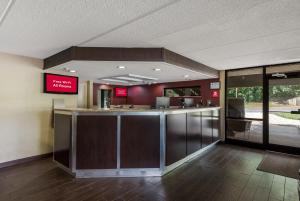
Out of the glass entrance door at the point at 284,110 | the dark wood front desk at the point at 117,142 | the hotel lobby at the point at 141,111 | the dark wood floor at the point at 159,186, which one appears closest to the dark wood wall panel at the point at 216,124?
the hotel lobby at the point at 141,111

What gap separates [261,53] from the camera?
3.66 m

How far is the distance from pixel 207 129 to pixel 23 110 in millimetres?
4695

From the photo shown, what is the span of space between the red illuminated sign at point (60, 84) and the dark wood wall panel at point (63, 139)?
104 centimetres

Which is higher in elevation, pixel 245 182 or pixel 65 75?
pixel 65 75

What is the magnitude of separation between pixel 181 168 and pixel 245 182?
1.19m

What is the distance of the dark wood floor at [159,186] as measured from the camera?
99.0 inches

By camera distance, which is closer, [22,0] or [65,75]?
[22,0]

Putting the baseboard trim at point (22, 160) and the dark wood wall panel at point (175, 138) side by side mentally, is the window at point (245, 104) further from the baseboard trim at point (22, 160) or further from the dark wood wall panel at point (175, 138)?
the baseboard trim at point (22, 160)

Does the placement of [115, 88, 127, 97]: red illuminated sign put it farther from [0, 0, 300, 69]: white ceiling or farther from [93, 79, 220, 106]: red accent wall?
[0, 0, 300, 69]: white ceiling

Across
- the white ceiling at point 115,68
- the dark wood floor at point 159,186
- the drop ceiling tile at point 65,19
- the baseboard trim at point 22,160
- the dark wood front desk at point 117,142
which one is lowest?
the dark wood floor at point 159,186

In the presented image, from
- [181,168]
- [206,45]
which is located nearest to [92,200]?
[181,168]

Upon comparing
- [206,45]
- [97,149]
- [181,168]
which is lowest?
[181,168]

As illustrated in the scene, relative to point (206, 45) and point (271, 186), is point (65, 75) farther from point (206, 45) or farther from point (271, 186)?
point (271, 186)

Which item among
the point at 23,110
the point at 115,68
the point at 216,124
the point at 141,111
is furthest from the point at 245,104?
the point at 23,110
